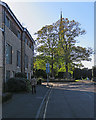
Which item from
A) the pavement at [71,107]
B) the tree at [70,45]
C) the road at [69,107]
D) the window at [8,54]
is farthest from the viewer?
the tree at [70,45]

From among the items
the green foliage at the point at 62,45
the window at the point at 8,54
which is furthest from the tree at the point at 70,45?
the window at the point at 8,54

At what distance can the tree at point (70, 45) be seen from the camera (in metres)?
45.1

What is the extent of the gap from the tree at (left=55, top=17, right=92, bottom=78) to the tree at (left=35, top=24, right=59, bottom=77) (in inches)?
49.3

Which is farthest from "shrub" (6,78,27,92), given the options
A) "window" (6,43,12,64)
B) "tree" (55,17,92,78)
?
"tree" (55,17,92,78)

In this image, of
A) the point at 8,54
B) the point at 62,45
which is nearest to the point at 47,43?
the point at 62,45

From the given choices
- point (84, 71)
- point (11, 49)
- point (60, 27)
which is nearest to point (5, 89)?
point (11, 49)

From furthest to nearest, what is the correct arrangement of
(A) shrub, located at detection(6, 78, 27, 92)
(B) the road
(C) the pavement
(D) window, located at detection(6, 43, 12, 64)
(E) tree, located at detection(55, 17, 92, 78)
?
1. (E) tree, located at detection(55, 17, 92, 78)
2. (D) window, located at detection(6, 43, 12, 64)
3. (A) shrub, located at detection(6, 78, 27, 92)
4. (B) the road
5. (C) the pavement

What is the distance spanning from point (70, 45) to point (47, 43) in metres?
5.57

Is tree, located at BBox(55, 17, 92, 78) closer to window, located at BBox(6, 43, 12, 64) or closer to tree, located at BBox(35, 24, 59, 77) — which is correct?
tree, located at BBox(35, 24, 59, 77)

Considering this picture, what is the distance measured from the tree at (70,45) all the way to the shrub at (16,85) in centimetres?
2707

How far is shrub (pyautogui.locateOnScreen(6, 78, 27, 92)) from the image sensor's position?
1852 centimetres

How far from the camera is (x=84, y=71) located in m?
82.2

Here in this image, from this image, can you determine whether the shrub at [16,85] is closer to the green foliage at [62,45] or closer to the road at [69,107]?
the road at [69,107]

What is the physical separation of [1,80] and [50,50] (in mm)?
29704
